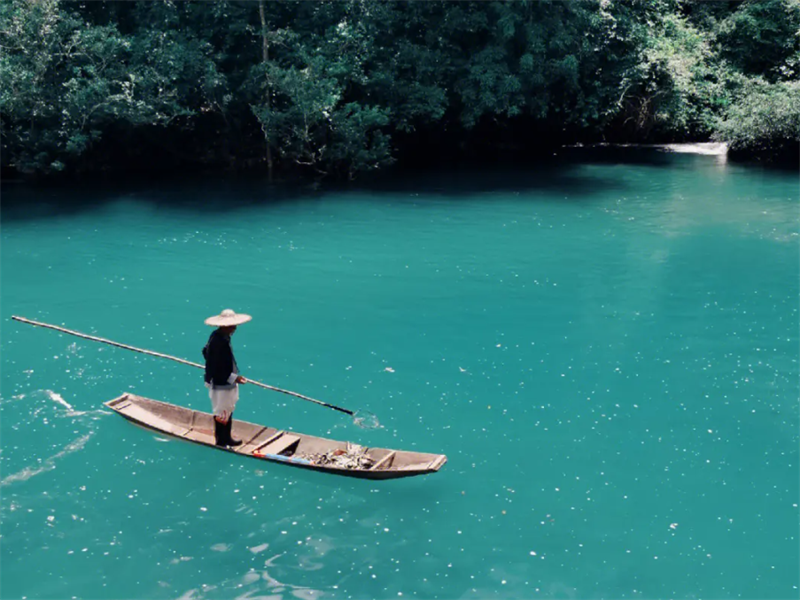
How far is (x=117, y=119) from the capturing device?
3538 centimetres

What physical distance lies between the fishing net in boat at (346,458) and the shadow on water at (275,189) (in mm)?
19101

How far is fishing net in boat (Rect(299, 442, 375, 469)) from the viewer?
1271 centimetres

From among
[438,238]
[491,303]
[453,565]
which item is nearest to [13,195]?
[438,238]

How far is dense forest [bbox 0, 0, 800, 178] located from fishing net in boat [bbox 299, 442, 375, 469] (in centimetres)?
2338

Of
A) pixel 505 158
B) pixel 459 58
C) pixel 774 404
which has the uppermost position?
pixel 459 58

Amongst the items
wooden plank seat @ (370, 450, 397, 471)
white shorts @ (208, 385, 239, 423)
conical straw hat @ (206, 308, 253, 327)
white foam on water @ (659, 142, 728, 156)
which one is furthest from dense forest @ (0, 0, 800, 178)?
wooden plank seat @ (370, 450, 397, 471)

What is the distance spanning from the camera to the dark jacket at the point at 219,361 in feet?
42.7

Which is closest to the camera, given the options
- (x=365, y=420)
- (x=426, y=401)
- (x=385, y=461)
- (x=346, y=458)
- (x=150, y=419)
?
(x=385, y=461)

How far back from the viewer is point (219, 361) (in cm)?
1307

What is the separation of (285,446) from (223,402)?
1145 millimetres

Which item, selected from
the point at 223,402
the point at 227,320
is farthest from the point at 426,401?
the point at 227,320

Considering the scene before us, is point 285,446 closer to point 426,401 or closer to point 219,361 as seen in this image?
point 219,361

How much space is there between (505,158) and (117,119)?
18.5 m

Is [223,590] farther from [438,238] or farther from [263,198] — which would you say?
[263,198]
